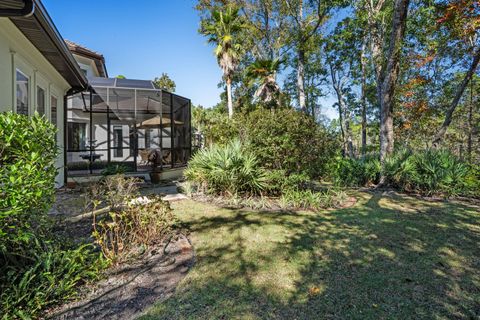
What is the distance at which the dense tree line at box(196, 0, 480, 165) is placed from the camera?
→ 10.1m

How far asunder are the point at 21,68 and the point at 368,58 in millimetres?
18437

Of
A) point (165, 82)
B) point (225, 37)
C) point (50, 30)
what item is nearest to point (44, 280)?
point (50, 30)

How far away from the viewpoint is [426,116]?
16.7 m

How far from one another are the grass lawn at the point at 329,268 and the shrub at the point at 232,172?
1509 mm

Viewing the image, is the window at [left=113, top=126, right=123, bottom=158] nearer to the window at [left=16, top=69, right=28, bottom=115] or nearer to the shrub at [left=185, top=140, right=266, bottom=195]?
the window at [left=16, top=69, right=28, bottom=115]

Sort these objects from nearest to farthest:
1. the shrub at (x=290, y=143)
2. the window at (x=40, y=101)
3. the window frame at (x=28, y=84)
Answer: the window frame at (x=28, y=84) → the window at (x=40, y=101) → the shrub at (x=290, y=143)

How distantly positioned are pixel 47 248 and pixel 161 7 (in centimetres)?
1551

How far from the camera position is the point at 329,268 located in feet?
9.96

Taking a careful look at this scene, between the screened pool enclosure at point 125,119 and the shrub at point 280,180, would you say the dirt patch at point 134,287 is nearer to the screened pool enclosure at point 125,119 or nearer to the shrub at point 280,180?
the shrub at point 280,180

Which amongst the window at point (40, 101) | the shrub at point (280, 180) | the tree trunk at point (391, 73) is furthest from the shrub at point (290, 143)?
the window at point (40, 101)

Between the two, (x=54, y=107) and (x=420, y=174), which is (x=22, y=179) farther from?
(x=420, y=174)

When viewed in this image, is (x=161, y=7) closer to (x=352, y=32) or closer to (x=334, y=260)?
(x=352, y=32)

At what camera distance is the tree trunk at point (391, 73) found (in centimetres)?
793

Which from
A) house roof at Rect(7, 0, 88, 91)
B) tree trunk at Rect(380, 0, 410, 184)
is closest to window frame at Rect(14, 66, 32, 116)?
house roof at Rect(7, 0, 88, 91)
